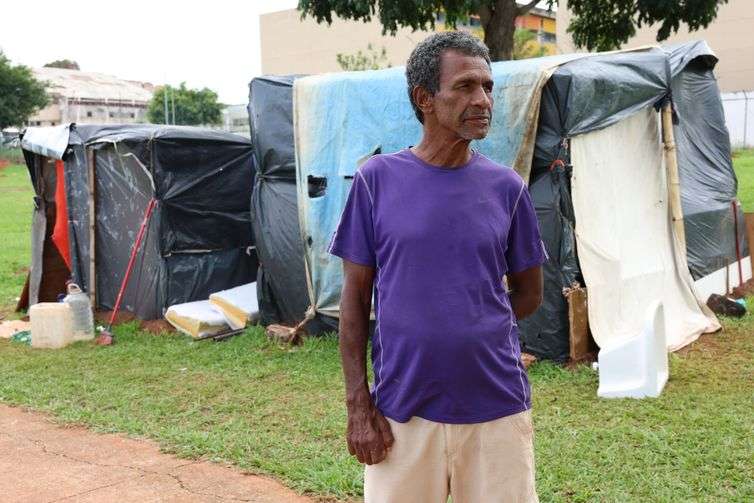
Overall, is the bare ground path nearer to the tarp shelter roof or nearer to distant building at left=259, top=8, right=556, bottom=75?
the tarp shelter roof

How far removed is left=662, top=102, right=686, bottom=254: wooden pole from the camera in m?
6.66

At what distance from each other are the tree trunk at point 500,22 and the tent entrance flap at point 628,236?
181 inches

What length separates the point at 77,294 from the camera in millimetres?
8125

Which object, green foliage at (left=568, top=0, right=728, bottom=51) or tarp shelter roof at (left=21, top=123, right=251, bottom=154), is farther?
green foliage at (left=568, top=0, right=728, bottom=51)

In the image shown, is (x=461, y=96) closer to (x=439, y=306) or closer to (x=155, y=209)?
(x=439, y=306)

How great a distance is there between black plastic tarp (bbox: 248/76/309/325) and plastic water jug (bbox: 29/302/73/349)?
185 centimetres

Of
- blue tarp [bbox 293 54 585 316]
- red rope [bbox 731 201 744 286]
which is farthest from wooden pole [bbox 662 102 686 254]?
red rope [bbox 731 201 744 286]

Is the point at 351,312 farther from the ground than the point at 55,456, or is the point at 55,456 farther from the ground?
the point at 351,312

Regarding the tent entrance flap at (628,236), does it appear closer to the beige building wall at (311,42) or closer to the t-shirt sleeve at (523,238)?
the t-shirt sleeve at (523,238)

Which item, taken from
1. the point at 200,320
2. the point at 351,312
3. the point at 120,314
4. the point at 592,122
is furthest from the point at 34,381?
the point at 351,312

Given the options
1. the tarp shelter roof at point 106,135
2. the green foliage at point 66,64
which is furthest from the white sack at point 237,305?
the green foliage at point 66,64

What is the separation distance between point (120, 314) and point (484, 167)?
7313mm

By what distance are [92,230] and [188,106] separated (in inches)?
2002

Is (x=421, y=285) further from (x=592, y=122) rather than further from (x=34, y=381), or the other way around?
(x=34, y=381)
